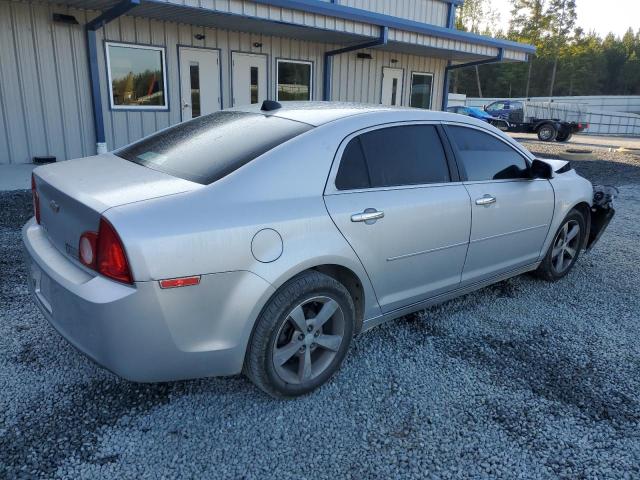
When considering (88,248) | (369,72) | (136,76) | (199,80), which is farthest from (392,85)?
(88,248)

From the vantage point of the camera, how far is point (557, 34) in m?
58.3

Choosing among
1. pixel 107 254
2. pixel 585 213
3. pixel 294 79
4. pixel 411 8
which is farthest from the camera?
pixel 411 8

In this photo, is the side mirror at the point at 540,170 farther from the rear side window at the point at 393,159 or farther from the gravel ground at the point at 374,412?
the gravel ground at the point at 374,412

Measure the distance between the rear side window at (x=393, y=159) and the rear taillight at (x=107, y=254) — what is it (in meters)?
1.17

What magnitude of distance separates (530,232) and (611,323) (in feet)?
2.95

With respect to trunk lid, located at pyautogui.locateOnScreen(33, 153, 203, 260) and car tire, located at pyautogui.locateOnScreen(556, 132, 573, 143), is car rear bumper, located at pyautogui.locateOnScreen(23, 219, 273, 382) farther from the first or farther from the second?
car tire, located at pyautogui.locateOnScreen(556, 132, 573, 143)

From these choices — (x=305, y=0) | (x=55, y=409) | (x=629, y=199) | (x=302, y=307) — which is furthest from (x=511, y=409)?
(x=305, y=0)

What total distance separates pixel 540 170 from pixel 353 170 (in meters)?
1.72

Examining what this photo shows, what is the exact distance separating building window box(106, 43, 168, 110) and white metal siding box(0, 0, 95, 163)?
1.74ft

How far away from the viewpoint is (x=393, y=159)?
297 cm

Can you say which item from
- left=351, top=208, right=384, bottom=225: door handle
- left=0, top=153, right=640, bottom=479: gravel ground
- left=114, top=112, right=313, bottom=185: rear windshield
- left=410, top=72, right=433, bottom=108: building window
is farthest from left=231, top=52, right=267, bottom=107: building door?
left=351, top=208, right=384, bottom=225: door handle

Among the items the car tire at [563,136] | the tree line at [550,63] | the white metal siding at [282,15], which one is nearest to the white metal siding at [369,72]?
the white metal siding at [282,15]

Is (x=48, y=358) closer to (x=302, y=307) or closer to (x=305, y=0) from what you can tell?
(x=302, y=307)

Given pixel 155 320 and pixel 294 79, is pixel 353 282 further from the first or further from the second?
pixel 294 79
